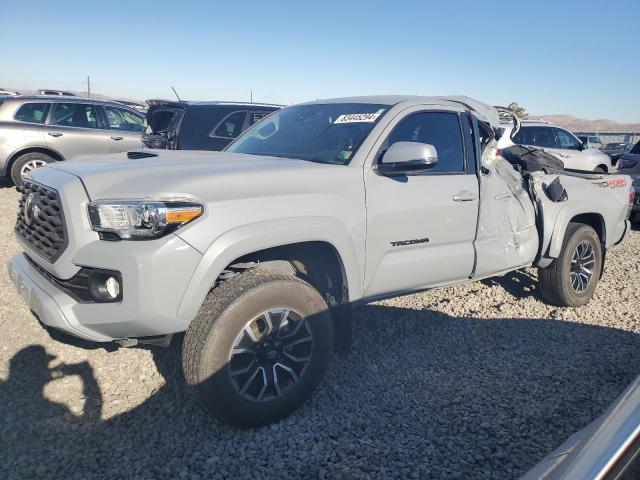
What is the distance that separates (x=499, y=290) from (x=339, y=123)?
284 centimetres

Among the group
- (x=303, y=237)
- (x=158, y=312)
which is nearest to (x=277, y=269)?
(x=303, y=237)

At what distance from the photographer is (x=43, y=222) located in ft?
9.11

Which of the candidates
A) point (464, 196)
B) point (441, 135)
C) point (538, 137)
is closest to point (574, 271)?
point (464, 196)

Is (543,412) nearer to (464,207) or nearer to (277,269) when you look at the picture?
(464,207)

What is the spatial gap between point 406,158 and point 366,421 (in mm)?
1637

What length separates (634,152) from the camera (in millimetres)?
9258

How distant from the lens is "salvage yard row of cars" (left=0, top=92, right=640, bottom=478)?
2.48 metres

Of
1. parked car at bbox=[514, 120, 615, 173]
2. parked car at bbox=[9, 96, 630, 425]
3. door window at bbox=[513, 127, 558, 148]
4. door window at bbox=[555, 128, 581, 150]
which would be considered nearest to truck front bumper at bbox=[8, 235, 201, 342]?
parked car at bbox=[9, 96, 630, 425]

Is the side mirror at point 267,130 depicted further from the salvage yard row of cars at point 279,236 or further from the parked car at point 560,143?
the parked car at point 560,143

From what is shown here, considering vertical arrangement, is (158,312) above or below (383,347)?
above

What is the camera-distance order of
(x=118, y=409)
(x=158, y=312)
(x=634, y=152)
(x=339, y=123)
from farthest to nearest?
(x=634, y=152), (x=339, y=123), (x=118, y=409), (x=158, y=312)

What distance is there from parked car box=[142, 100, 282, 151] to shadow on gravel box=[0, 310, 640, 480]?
4183 millimetres

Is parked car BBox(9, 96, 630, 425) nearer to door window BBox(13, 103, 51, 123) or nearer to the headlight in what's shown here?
the headlight

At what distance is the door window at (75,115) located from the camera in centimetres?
902
